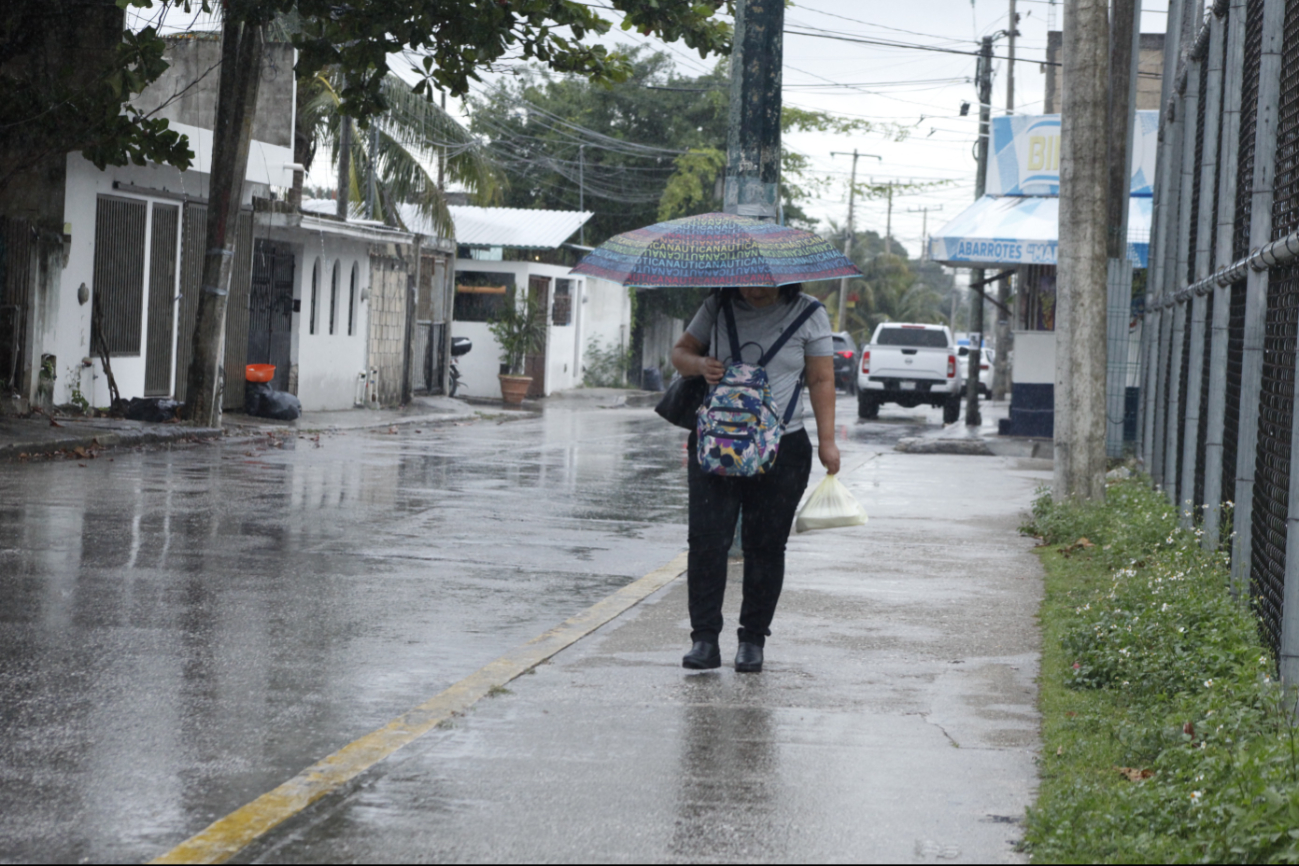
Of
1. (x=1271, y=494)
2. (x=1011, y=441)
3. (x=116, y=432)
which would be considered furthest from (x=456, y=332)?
(x=1271, y=494)

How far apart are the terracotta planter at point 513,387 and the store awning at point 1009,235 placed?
11.2 metres

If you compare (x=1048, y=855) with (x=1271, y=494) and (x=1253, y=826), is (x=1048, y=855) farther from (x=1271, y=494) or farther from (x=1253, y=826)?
(x=1271, y=494)

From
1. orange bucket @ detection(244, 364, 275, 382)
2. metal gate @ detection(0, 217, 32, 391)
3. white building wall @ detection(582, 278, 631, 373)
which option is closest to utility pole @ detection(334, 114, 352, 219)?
orange bucket @ detection(244, 364, 275, 382)

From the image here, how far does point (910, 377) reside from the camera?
3153cm

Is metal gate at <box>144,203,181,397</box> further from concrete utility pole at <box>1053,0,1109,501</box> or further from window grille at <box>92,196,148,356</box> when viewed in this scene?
concrete utility pole at <box>1053,0,1109,501</box>

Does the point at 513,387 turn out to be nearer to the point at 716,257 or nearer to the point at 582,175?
the point at 582,175

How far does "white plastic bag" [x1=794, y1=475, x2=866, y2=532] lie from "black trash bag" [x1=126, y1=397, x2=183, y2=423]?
44.7 feet

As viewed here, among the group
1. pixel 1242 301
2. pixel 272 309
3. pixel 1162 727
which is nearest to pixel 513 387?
pixel 272 309

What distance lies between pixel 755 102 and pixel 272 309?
53.5 ft

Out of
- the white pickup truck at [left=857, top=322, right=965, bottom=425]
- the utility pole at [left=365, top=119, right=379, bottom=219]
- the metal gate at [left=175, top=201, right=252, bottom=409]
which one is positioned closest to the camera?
the metal gate at [left=175, top=201, right=252, bottom=409]

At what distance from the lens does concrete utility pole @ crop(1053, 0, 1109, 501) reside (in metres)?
11.7

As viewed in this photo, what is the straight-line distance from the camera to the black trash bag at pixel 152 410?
61.9 feet

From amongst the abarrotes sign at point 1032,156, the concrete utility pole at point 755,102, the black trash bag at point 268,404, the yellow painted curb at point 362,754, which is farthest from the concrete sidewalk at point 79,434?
the abarrotes sign at point 1032,156

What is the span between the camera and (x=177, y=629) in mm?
7078
